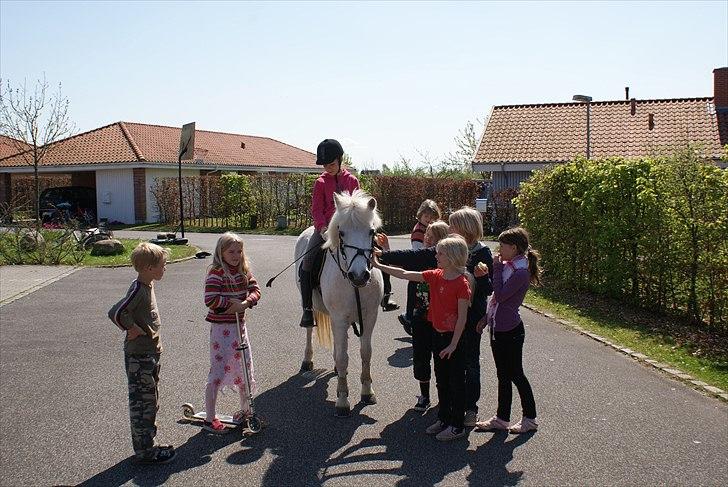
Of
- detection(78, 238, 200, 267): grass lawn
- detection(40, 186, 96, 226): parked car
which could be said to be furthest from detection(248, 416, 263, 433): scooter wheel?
detection(40, 186, 96, 226): parked car

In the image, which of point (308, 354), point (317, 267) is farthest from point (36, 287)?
point (317, 267)

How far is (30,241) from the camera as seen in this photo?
17469mm

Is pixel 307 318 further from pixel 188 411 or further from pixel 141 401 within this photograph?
pixel 141 401

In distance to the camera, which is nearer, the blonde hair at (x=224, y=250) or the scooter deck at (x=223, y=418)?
the blonde hair at (x=224, y=250)

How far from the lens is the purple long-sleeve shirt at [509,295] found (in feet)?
17.3

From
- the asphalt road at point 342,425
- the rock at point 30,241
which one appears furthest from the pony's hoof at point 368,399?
the rock at point 30,241

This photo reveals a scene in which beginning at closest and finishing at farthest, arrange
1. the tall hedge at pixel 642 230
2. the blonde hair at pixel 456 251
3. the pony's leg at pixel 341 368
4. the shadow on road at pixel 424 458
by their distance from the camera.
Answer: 1. the shadow on road at pixel 424 458
2. the blonde hair at pixel 456 251
3. the pony's leg at pixel 341 368
4. the tall hedge at pixel 642 230

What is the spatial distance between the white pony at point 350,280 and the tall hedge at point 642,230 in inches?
206

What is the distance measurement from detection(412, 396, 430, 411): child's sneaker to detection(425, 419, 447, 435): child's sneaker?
0.52 m

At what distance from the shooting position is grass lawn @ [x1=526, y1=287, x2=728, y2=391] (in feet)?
24.7

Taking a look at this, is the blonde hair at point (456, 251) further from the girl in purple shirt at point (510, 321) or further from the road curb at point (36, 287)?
the road curb at point (36, 287)

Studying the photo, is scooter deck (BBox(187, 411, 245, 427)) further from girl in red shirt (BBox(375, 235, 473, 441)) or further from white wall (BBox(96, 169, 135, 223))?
white wall (BBox(96, 169, 135, 223))

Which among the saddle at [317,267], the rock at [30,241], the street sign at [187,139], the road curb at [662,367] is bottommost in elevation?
the road curb at [662,367]

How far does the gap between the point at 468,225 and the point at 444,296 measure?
702 mm
